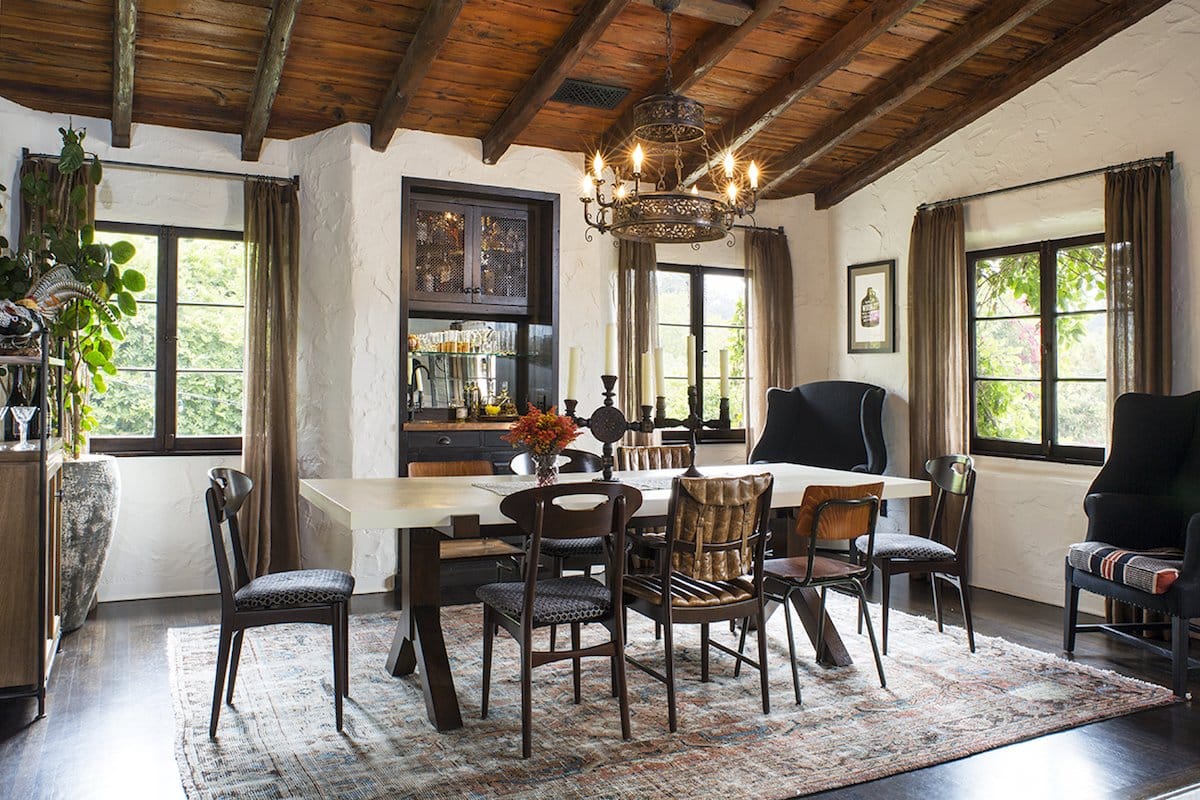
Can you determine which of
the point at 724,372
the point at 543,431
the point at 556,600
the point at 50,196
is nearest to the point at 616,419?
the point at 543,431

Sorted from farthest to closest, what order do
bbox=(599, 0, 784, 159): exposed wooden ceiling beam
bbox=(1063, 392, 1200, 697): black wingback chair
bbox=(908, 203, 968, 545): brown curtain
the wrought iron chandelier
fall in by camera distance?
bbox=(908, 203, 968, 545): brown curtain → bbox=(599, 0, 784, 159): exposed wooden ceiling beam → bbox=(1063, 392, 1200, 697): black wingback chair → the wrought iron chandelier

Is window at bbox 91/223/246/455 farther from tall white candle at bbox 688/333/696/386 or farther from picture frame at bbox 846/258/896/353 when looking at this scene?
picture frame at bbox 846/258/896/353

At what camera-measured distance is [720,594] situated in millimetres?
3369

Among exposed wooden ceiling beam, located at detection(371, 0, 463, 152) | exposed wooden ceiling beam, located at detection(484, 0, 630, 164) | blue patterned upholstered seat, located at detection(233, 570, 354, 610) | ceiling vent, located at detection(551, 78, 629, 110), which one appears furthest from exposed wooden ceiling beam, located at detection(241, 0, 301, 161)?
blue patterned upholstered seat, located at detection(233, 570, 354, 610)

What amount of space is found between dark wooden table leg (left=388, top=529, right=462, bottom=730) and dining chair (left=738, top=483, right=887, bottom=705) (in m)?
1.28

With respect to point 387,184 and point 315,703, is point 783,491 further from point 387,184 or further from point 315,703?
point 387,184

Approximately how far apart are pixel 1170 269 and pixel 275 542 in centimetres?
499

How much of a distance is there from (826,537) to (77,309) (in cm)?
367

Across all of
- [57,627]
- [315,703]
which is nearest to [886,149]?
[315,703]

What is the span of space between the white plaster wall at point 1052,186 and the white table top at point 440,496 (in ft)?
4.88

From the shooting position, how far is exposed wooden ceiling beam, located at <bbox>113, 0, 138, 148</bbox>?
4.09 metres

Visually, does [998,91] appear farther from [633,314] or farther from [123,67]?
[123,67]

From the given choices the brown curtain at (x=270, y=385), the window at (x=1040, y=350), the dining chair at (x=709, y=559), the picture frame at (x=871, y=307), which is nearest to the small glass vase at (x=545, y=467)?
the dining chair at (x=709, y=559)

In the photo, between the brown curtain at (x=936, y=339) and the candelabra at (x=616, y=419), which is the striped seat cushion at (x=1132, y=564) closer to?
the brown curtain at (x=936, y=339)
